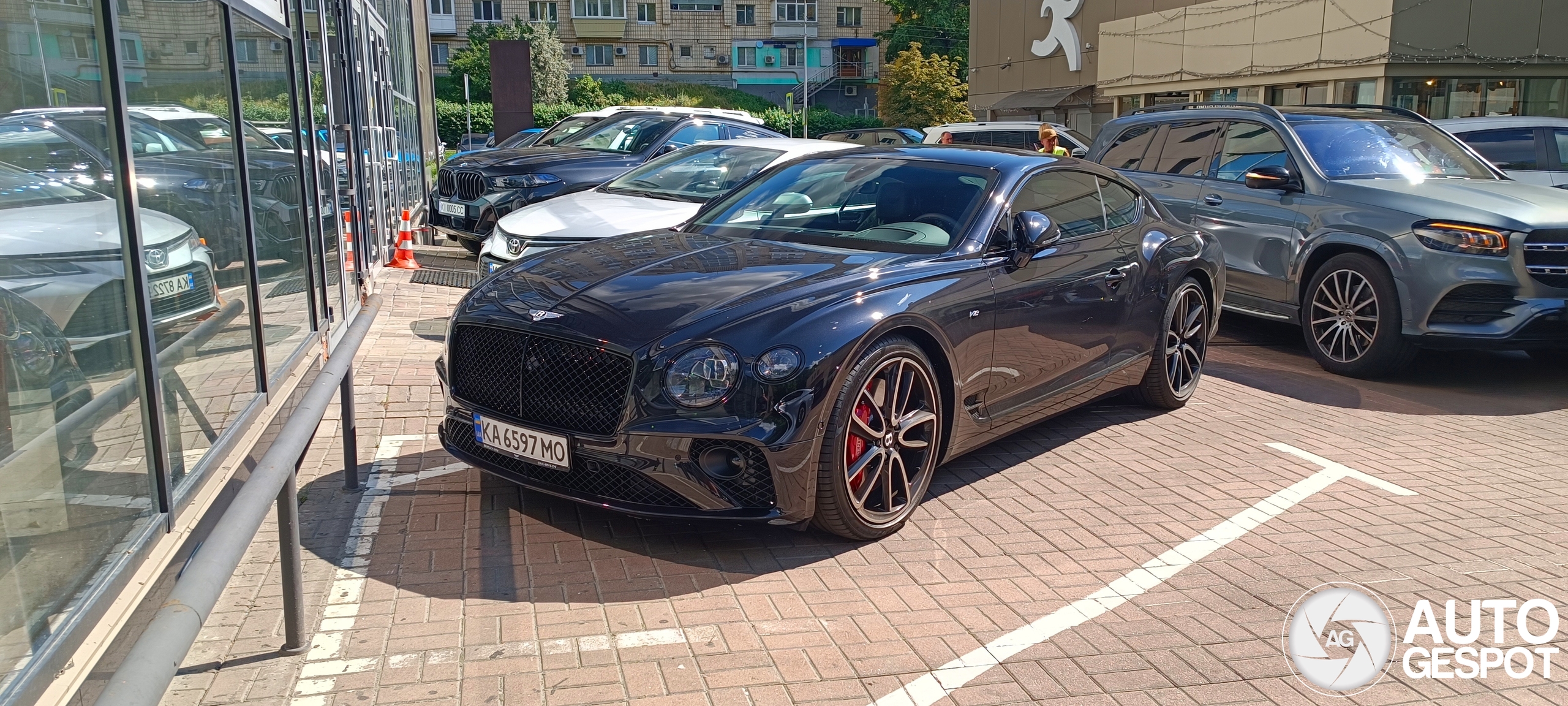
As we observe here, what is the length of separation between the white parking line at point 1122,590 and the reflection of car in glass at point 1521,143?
725 centimetres

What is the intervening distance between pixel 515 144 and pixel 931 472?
16.4m

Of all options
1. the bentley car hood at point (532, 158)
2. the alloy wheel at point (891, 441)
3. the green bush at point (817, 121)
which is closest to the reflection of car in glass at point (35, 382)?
the alloy wheel at point (891, 441)

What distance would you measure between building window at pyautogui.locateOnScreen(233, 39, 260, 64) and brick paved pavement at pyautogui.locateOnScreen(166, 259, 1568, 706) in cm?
175

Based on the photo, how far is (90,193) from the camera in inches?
89.2

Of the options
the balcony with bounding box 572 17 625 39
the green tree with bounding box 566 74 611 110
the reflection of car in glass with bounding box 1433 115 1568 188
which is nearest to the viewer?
the reflection of car in glass with bounding box 1433 115 1568 188

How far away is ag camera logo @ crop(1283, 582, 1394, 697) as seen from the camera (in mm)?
3580

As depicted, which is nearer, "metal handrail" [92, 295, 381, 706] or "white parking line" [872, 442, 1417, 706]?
"metal handrail" [92, 295, 381, 706]

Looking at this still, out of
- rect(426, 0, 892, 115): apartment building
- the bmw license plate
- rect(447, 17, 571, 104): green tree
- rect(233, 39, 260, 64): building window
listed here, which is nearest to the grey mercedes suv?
the bmw license plate

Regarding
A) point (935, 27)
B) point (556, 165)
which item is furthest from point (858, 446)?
point (935, 27)

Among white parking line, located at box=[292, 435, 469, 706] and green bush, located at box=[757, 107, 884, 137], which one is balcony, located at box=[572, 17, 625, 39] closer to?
green bush, located at box=[757, 107, 884, 137]

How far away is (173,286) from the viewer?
2.79 meters

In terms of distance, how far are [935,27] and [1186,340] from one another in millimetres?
63255

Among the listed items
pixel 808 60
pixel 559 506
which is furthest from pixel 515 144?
pixel 808 60

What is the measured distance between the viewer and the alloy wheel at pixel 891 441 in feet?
14.5
